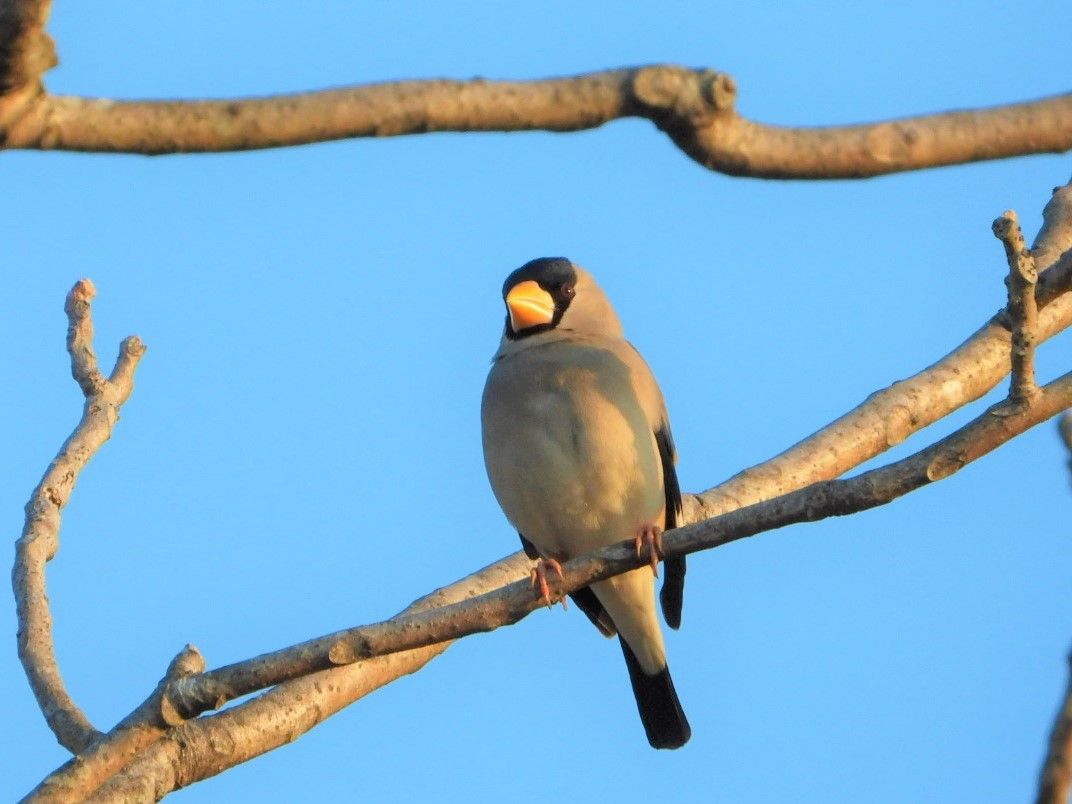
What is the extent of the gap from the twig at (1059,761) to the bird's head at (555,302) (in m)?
4.91

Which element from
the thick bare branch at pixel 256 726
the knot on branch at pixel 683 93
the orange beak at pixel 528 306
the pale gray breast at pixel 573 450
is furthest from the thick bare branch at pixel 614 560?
the orange beak at pixel 528 306

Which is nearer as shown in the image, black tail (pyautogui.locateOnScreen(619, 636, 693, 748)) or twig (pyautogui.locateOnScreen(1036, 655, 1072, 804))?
twig (pyautogui.locateOnScreen(1036, 655, 1072, 804))

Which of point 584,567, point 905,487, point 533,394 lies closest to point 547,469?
point 533,394

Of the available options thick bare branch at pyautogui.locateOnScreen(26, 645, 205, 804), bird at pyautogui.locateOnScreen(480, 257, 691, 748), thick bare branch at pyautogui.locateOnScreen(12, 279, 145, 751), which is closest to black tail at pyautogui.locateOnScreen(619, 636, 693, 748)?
bird at pyautogui.locateOnScreen(480, 257, 691, 748)

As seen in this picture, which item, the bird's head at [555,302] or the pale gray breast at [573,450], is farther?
the bird's head at [555,302]

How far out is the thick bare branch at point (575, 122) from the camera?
2299 mm

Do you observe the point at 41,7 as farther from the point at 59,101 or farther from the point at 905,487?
the point at 905,487

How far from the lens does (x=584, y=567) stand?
4.85 meters

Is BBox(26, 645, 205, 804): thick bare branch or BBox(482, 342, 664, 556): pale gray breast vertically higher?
BBox(482, 342, 664, 556): pale gray breast

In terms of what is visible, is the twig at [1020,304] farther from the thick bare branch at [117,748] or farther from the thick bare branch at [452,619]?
the thick bare branch at [117,748]

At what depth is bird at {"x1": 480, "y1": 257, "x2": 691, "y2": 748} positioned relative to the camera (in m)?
6.42

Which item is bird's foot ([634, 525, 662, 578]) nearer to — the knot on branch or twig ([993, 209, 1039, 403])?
twig ([993, 209, 1039, 403])

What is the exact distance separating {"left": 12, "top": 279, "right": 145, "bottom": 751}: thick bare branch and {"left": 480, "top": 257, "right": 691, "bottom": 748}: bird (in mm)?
1613

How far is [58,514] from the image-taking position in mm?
5406
